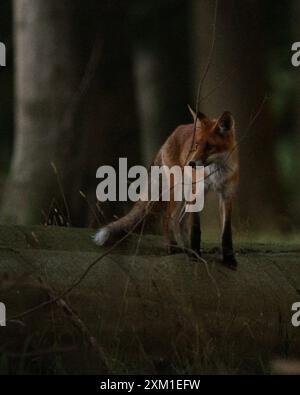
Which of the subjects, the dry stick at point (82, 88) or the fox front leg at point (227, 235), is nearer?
the fox front leg at point (227, 235)

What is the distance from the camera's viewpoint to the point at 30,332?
12.3 feet

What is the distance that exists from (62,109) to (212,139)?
5.19ft

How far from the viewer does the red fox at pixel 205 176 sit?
4949 mm

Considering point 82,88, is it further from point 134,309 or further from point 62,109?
point 134,309

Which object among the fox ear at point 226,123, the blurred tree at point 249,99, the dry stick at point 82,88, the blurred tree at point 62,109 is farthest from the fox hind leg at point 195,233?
the blurred tree at point 249,99

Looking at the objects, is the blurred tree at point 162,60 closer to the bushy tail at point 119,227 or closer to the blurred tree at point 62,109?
the blurred tree at point 62,109

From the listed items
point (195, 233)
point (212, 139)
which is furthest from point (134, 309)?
point (212, 139)

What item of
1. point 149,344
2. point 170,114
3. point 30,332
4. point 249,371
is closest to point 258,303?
point 249,371

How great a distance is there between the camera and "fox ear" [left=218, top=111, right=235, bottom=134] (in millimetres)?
4965

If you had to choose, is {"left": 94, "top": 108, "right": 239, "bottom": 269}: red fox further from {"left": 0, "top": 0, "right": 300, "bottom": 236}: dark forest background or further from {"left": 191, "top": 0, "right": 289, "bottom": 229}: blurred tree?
{"left": 191, "top": 0, "right": 289, "bottom": 229}: blurred tree

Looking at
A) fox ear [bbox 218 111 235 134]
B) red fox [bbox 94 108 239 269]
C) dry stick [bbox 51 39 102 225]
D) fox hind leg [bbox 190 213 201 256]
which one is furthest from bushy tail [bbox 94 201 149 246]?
dry stick [bbox 51 39 102 225]

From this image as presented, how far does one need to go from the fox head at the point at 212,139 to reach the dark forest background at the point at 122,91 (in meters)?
0.81

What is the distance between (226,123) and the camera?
16.4 feet

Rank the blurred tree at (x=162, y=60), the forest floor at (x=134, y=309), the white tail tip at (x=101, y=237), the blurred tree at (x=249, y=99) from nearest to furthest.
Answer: the forest floor at (x=134, y=309)
the white tail tip at (x=101, y=237)
the blurred tree at (x=249, y=99)
the blurred tree at (x=162, y=60)
